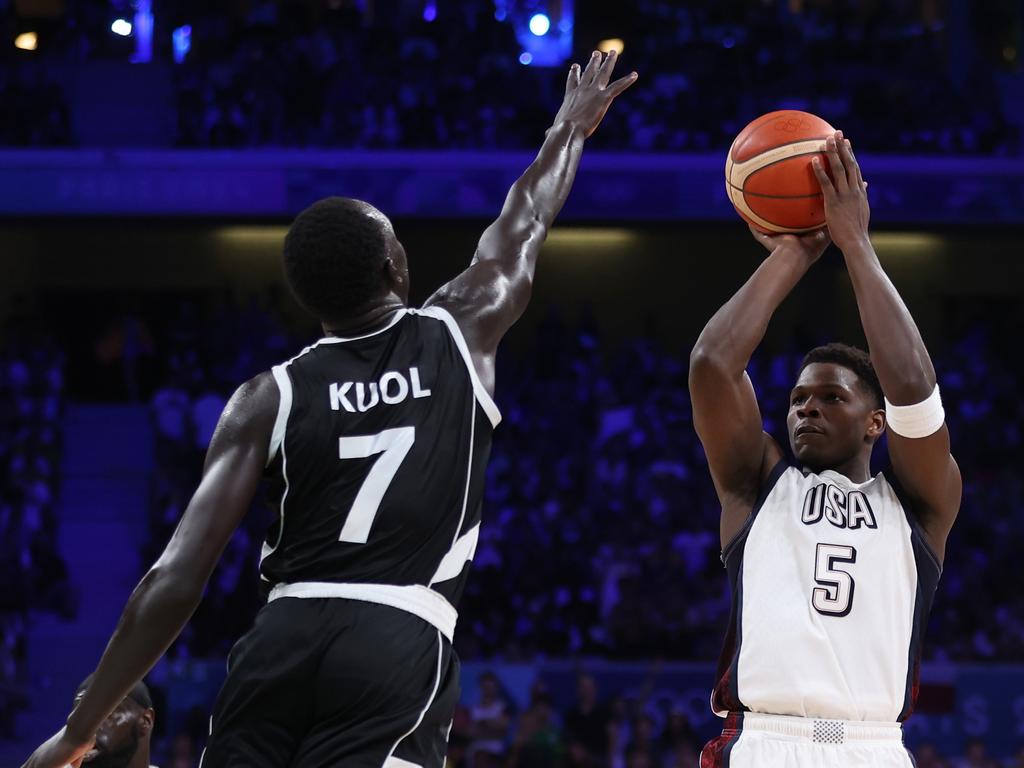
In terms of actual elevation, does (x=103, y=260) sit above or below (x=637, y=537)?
above

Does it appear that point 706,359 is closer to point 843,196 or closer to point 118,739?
point 843,196

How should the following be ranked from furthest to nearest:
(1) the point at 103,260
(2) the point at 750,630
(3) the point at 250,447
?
(1) the point at 103,260, (2) the point at 750,630, (3) the point at 250,447

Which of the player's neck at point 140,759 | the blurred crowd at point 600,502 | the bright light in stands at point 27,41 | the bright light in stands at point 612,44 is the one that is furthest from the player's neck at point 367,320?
the bright light in stands at point 612,44

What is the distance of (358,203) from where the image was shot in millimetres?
3035

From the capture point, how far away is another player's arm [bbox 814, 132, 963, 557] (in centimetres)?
367

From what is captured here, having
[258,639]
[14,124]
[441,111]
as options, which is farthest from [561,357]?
[258,639]

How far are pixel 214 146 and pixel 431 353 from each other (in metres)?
13.5

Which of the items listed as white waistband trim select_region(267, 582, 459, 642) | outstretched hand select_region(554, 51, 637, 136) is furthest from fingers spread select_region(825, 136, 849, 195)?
white waistband trim select_region(267, 582, 459, 642)

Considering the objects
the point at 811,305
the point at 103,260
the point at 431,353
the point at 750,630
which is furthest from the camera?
the point at 103,260

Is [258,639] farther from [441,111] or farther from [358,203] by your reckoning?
[441,111]

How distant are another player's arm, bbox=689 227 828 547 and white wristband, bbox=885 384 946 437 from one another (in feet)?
1.14

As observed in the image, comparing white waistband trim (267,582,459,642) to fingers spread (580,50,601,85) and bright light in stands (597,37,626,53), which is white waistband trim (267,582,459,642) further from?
bright light in stands (597,37,626,53)

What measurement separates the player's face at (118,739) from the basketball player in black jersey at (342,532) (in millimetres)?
1054

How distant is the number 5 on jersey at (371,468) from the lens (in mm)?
2918
